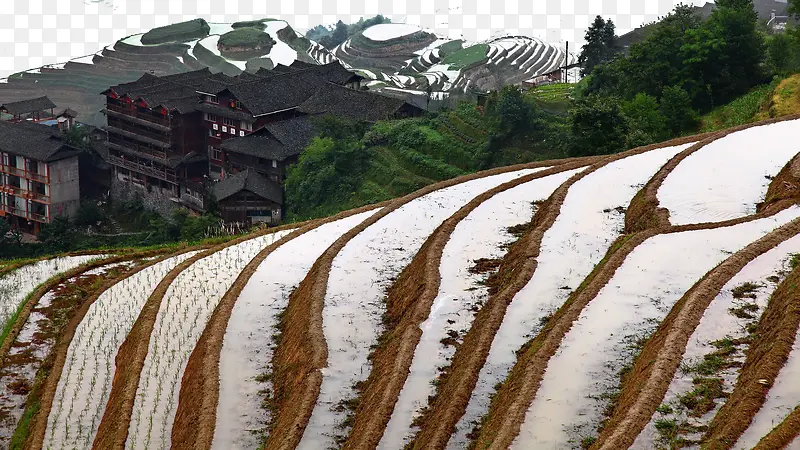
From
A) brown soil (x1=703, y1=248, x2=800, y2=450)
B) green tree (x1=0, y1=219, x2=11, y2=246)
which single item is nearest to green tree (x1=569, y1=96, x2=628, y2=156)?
brown soil (x1=703, y1=248, x2=800, y2=450)

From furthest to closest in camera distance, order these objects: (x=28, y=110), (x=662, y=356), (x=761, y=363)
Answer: (x=28, y=110), (x=662, y=356), (x=761, y=363)

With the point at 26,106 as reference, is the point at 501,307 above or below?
below

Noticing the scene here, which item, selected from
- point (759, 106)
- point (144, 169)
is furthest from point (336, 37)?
point (759, 106)

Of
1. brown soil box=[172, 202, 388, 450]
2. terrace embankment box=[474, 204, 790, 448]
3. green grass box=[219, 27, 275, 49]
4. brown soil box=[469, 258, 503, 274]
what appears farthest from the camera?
green grass box=[219, 27, 275, 49]

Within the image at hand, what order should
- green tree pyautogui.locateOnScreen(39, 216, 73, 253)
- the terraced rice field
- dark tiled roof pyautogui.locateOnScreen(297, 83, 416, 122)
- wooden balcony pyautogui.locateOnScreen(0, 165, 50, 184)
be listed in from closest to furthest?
1. the terraced rice field
2. green tree pyautogui.locateOnScreen(39, 216, 73, 253)
3. wooden balcony pyautogui.locateOnScreen(0, 165, 50, 184)
4. dark tiled roof pyautogui.locateOnScreen(297, 83, 416, 122)

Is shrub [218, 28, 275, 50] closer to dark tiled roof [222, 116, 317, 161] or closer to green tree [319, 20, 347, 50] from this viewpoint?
green tree [319, 20, 347, 50]

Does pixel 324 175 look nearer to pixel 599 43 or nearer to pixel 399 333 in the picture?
pixel 599 43

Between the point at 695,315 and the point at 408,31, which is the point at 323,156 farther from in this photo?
the point at 408,31

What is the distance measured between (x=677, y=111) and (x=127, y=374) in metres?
17.3

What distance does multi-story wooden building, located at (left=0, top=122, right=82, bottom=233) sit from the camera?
3400 cm

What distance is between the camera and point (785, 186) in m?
14.0

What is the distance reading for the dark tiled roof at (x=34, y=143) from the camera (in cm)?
3375

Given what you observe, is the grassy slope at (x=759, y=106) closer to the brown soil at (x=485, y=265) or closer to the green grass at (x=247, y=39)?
the brown soil at (x=485, y=265)

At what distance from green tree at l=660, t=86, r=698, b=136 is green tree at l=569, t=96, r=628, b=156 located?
3082mm
